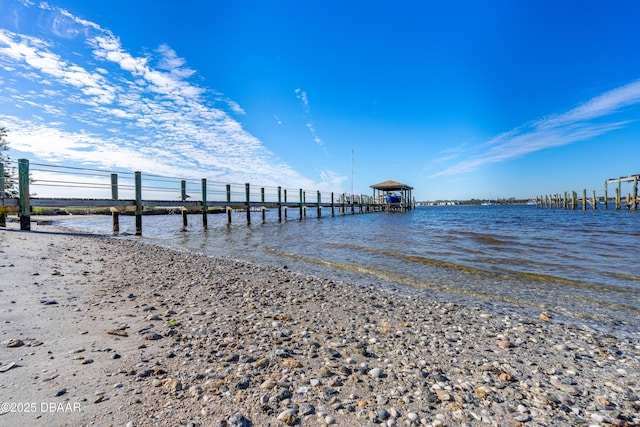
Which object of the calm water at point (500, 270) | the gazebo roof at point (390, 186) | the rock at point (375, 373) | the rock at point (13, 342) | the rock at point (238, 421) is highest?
the gazebo roof at point (390, 186)

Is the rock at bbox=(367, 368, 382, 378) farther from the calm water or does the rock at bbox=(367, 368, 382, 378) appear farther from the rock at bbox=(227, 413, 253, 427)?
the calm water

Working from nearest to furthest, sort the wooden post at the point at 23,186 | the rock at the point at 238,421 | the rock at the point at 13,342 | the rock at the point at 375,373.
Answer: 1. the rock at the point at 238,421
2. the rock at the point at 375,373
3. the rock at the point at 13,342
4. the wooden post at the point at 23,186

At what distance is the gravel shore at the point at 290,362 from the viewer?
1.78 m

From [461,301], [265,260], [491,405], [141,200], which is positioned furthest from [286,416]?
[141,200]

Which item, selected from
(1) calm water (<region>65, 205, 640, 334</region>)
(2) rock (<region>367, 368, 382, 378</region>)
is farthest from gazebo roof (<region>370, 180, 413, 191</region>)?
(2) rock (<region>367, 368, 382, 378</region>)

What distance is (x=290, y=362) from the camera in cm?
238

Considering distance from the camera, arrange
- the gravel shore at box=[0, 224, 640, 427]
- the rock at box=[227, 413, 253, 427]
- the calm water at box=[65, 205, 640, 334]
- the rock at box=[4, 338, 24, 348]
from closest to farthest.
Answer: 1. the rock at box=[227, 413, 253, 427]
2. the gravel shore at box=[0, 224, 640, 427]
3. the rock at box=[4, 338, 24, 348]
4. the calm water at box=[65, 205, 640, 334]

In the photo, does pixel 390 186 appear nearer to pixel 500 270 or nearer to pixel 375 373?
pixel 500 270

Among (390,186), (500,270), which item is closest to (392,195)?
(390,186)

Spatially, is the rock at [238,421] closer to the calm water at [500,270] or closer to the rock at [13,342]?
the rock at [13,342]

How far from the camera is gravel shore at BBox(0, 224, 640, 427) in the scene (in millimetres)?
1779

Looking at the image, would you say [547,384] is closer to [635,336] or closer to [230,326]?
[635,336]

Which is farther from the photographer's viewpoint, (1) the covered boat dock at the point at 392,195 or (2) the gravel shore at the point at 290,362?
(1) the covered boat dock at the point at 392,195

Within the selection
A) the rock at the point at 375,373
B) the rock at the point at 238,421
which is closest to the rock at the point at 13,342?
the rock at the point at 238,421
